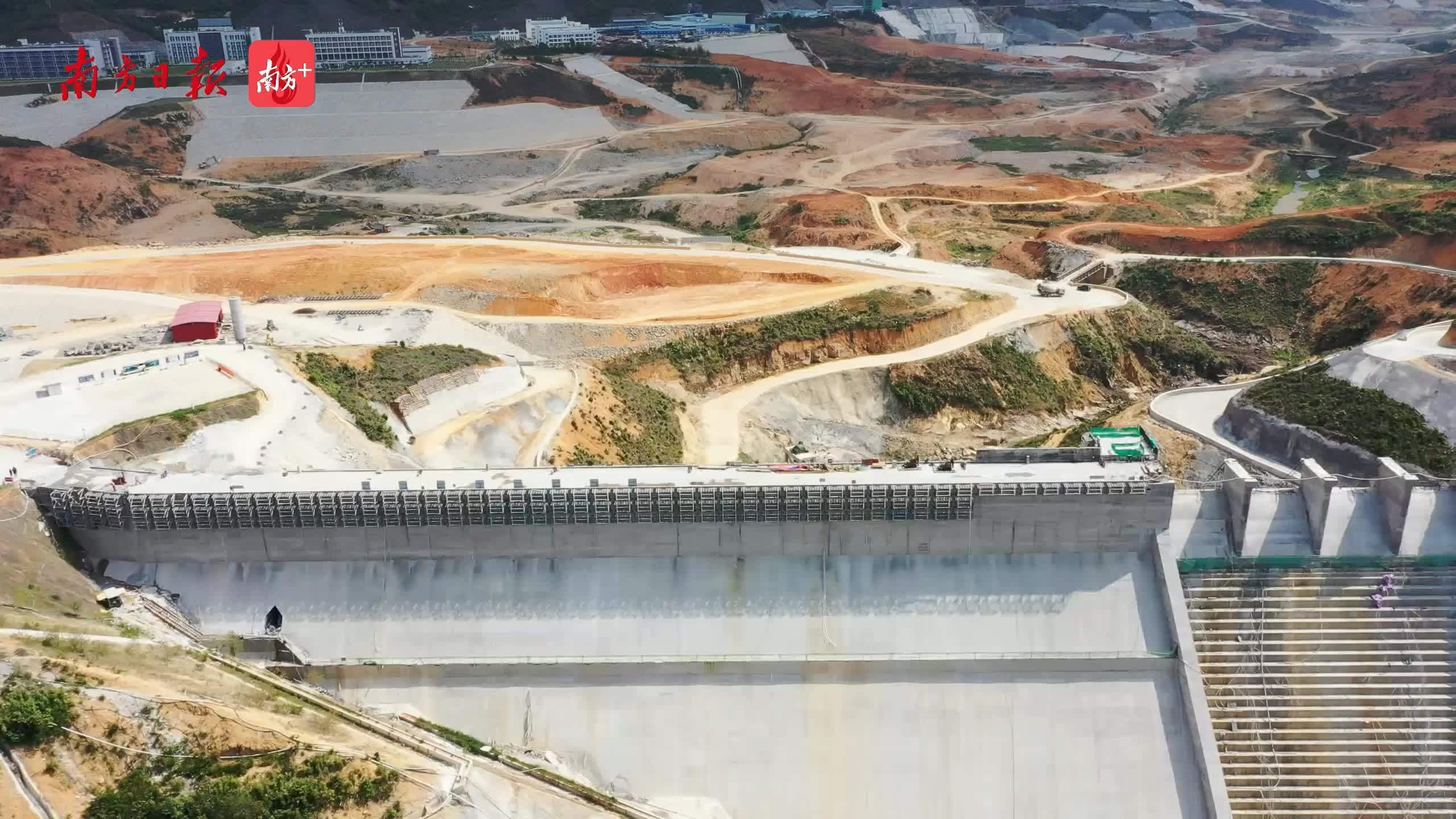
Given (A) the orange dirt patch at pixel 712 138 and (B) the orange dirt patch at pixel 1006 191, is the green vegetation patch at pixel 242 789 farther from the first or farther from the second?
(A) the orange dirt patch at pixel 712 138

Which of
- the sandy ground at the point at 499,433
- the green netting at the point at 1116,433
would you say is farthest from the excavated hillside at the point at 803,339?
the green netting at the point at 1116,433

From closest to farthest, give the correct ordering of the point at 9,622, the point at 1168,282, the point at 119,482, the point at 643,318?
the point at 9,622 → the point at 119,482 → the point at 643,318 → the point at 1168,282

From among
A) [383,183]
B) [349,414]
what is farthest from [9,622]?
[383,183]

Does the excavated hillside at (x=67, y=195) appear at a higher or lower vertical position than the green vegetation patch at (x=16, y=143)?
lower

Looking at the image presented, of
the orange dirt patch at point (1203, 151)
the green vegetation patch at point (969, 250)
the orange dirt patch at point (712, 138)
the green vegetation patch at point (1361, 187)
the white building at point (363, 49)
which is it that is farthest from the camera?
the white building at point (363, 49)

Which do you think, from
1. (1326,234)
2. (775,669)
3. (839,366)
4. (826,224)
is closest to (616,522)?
(775,669)

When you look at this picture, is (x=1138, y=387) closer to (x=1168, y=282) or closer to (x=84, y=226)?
(x=1168, y=282)
